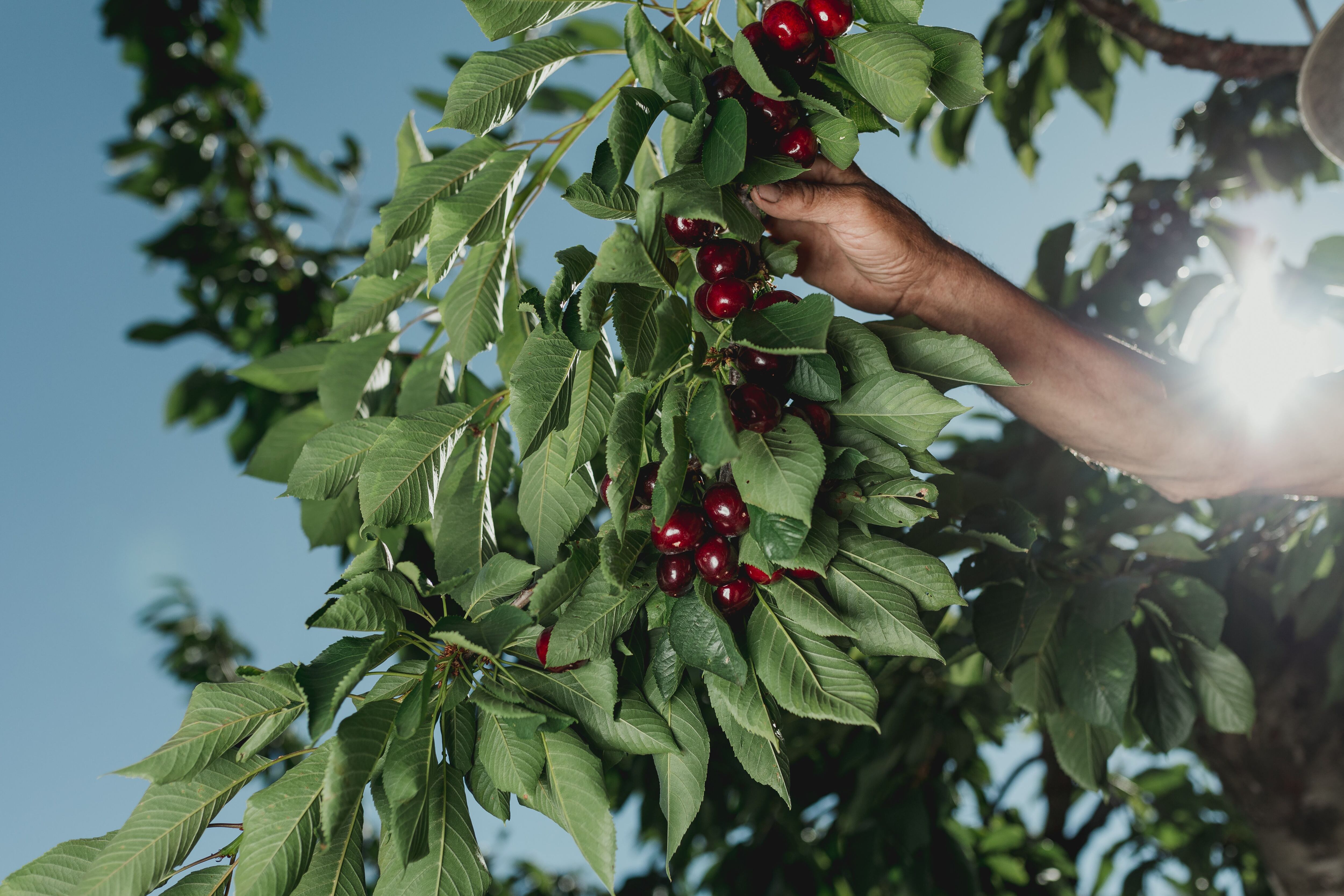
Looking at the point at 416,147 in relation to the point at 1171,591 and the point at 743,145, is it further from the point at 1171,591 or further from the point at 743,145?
the point at 1171,591

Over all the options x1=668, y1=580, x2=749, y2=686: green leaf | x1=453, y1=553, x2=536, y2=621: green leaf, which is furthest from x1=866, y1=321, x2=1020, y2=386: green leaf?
x1=453, y1=553, x2=536, y2=621: green leaf

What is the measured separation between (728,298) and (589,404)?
153 millimetres

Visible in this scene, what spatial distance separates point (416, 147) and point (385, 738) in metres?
0.90

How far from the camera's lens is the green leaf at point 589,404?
0.72 meters

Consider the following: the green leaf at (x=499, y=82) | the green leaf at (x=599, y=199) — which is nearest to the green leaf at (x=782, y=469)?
the green leaf at (x=599, y=199)

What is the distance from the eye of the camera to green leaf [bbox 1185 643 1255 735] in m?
1.36

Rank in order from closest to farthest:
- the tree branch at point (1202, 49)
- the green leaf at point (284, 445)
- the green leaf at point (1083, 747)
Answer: the green leaf at point (284, 445)
the green leaf at point (1083, 747)
the tree branch at point (1202, 49)

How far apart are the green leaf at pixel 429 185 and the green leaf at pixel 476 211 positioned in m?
0.04

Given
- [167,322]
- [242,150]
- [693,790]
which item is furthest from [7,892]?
[242,150]

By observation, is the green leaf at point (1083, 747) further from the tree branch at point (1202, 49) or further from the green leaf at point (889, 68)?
the tree branch at point (1202, 49)

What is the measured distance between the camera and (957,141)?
3.18 m

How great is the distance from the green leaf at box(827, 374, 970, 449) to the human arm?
0.72 ft

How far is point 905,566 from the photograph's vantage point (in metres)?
0.72

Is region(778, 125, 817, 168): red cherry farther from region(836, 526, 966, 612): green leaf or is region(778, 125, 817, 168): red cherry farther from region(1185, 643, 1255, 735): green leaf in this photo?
region(1185, 643, 1255, 735): green leaf
